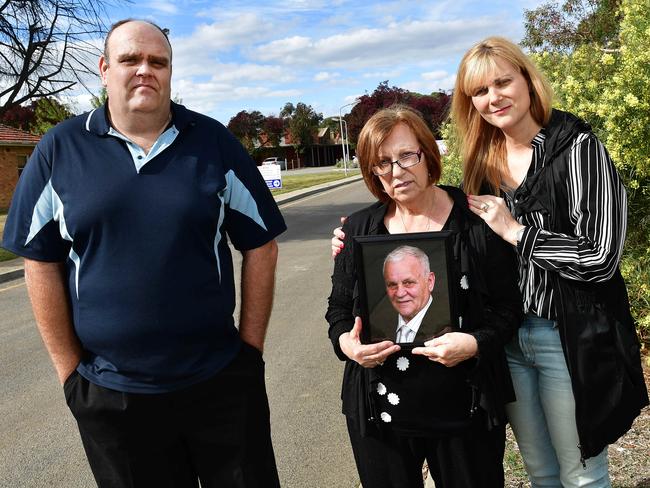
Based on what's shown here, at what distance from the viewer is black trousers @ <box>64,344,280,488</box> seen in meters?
2.13

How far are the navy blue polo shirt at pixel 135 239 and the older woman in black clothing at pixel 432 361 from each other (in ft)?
1.60

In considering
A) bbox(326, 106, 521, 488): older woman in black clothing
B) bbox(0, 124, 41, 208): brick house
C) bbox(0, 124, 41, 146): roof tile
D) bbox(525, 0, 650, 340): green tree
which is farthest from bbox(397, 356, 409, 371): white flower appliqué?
bbox(0, 124, 41, 146): roof tile

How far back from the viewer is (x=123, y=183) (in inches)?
78.6

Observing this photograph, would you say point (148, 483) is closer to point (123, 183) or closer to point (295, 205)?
point (123, 183)

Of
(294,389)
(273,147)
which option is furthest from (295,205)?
(273,147)

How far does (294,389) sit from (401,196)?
3.18 meters

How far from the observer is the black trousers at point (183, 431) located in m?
2.13

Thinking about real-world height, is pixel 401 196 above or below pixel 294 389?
above

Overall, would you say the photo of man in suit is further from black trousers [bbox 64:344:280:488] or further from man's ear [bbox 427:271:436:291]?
black trousers [bbox 64:344:280:488]

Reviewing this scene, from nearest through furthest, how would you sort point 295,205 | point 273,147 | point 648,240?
point 648,240, point 295,205, point 273,147

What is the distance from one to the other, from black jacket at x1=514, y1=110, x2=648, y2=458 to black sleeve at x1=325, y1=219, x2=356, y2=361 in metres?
0.63

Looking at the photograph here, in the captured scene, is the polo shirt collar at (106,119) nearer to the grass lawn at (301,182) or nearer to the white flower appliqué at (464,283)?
the white flower appliqué at (464,283)

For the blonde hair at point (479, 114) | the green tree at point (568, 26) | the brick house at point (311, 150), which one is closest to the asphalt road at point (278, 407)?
the blonde hair at point (479, 114)

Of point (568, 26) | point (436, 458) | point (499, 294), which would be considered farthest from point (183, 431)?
point (568, 26)
